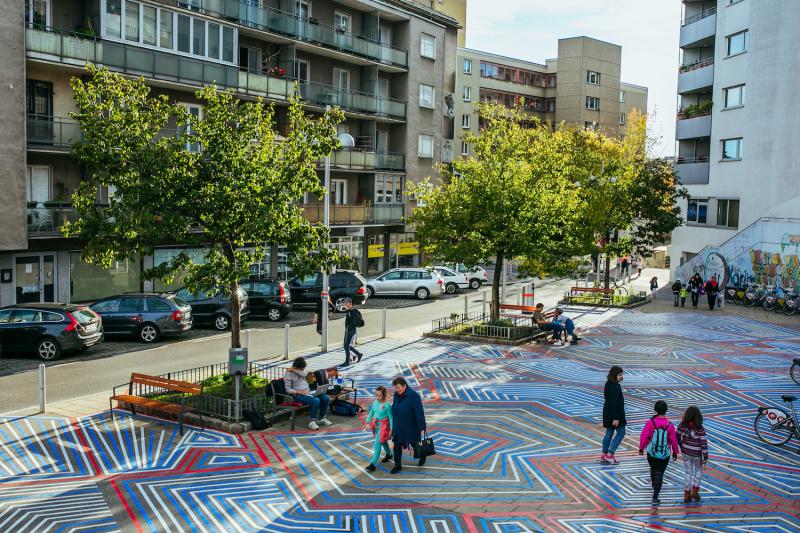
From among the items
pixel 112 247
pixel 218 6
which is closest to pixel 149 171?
pixel 112 247

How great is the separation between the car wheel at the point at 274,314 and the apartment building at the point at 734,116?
2394 centimetres

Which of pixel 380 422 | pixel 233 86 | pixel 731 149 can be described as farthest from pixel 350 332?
pixel 731 149

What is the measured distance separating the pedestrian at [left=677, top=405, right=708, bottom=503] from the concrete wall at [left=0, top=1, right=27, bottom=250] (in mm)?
23651

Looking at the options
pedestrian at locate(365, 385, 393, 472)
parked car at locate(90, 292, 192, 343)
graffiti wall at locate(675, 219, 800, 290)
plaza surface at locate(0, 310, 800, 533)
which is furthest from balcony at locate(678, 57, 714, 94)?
pedestrian at locate(365, 385, 393, 472)

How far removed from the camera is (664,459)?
11547mm

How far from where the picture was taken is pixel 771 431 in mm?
14883

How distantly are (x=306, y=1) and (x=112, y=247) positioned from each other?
98.6 feet

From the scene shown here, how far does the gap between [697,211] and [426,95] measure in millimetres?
18065

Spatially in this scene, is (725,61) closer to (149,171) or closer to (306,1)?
(306,1)

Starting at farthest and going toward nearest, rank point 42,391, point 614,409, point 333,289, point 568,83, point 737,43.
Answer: point 568,83, point 737,43, point 333,289, point 42,391, point 614,409

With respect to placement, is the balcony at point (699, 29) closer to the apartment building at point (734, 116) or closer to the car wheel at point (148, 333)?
the apartment building at point (734, 116)

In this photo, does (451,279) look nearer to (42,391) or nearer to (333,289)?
(333,289)

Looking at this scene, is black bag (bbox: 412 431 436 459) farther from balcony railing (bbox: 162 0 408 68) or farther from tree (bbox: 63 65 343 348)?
balcony railing (bbox: 162 0 408 68)

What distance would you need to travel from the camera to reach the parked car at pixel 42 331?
2189 cm
